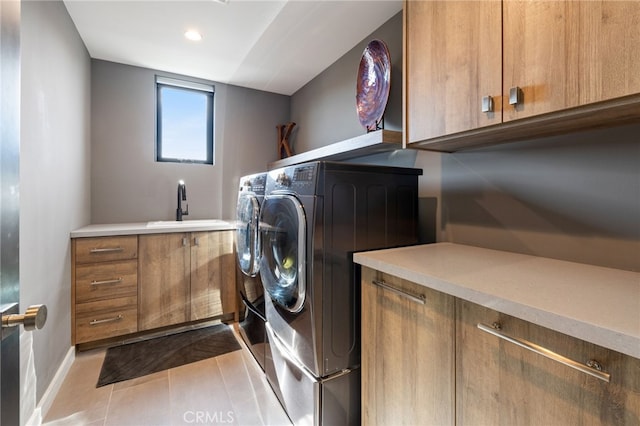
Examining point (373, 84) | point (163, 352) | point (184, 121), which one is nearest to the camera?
point (373, 84)

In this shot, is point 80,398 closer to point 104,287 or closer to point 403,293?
point 104,287

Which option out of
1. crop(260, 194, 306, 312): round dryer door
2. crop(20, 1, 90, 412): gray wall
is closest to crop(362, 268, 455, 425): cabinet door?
crop(260, 194, 306, 312): round dryer door

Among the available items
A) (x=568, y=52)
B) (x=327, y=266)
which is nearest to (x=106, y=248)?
(x=327, y=266)

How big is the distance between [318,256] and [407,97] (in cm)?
84

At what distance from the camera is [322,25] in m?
1.97

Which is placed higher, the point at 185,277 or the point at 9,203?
the point at 9,203

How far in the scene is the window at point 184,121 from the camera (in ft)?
9.48

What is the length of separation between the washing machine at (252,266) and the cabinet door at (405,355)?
32.6 inches

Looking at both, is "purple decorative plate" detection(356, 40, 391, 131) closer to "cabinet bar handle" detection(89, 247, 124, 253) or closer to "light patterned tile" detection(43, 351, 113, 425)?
"cabinet bar handle" detection(89, 247, 124, 253)

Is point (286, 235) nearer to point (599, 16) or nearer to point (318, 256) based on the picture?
point (318, 256)

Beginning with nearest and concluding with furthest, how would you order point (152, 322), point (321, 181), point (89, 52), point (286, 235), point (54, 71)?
point (321, 181) < point (286, 235) < point (54, 71) < point (152, 322) < point (89, 52)

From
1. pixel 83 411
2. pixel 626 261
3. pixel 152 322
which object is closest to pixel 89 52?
pixel 152 322

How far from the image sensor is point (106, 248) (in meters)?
2.12

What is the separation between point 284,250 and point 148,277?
1449 mm
